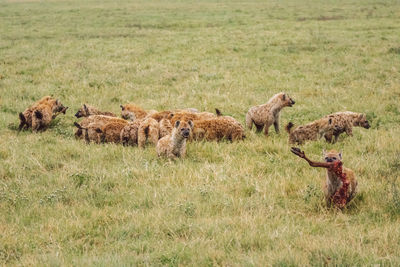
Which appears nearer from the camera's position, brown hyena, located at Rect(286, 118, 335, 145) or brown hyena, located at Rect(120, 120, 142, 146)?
brown hyena, located at Rect(286, 118, 335, 145)

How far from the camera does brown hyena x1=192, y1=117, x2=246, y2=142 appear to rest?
9.12m

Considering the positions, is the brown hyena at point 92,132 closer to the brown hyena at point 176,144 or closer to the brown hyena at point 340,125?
the brown hyena at point 176,144

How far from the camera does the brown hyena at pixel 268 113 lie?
9875 mm

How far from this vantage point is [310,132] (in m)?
9.07

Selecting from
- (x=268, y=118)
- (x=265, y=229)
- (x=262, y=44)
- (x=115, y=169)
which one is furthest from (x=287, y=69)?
(x=265, y=229)

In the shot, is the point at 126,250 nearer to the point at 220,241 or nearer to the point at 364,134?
the point at 220,241

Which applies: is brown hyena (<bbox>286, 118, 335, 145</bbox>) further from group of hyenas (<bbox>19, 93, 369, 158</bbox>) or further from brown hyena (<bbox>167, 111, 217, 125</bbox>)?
brown hyena (<bbox>167, 111, 217, 125</bbox>)

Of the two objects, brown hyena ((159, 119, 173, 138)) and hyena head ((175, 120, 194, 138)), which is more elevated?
hyena head ((175, 120, 194, 138))

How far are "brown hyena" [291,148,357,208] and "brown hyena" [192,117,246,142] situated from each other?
3.48m

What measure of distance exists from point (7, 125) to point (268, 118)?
5853mm

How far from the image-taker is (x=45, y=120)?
33.8ft

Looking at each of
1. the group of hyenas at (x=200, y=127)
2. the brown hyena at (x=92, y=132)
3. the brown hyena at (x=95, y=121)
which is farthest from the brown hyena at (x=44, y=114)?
the brown hyena at (x=92, y=132)

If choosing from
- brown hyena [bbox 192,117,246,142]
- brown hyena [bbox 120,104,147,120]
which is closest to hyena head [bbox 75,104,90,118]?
brown hyena [bbox 120,104,147,120]

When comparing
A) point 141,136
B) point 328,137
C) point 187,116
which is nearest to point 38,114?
point 141,136
